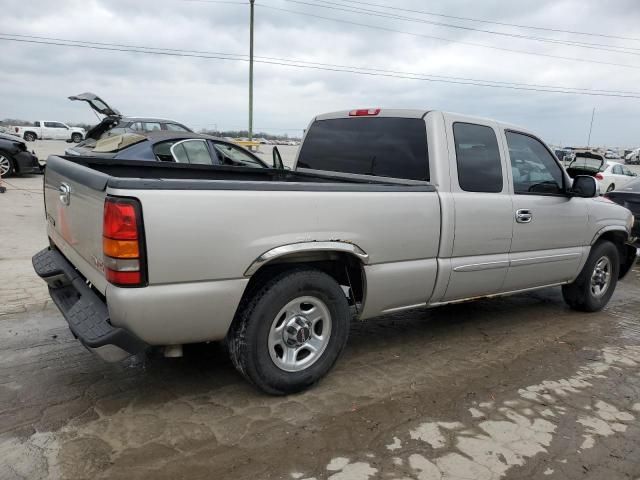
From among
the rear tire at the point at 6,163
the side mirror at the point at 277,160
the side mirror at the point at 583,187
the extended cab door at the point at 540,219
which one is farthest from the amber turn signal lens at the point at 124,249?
the rear tire at the point at 6,163

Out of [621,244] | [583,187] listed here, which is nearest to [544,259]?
[583,187]

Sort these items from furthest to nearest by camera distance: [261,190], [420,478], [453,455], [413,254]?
[413,254]
[261,190]
[453,455]
[420,478]

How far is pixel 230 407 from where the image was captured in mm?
3311

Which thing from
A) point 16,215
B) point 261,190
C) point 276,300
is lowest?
point 16,215

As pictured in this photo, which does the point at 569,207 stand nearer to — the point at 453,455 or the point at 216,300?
the point at 453,455

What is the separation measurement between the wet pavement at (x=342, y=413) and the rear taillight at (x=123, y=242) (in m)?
0.93

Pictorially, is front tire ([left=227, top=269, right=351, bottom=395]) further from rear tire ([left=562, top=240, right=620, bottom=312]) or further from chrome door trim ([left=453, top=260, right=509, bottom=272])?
rear tire ([left=562, top=240, right=620, bottom=312])

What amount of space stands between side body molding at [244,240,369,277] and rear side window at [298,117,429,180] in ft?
3.33

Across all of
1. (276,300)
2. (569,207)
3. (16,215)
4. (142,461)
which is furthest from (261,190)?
(16,215)

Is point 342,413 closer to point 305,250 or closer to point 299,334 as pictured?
point 299,334

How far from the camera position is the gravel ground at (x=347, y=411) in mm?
2746

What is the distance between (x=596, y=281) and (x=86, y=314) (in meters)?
5.27

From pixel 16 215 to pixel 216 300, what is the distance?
26.2 ft

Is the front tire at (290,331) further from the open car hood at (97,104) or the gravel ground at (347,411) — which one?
the open car hood at (97,104)
